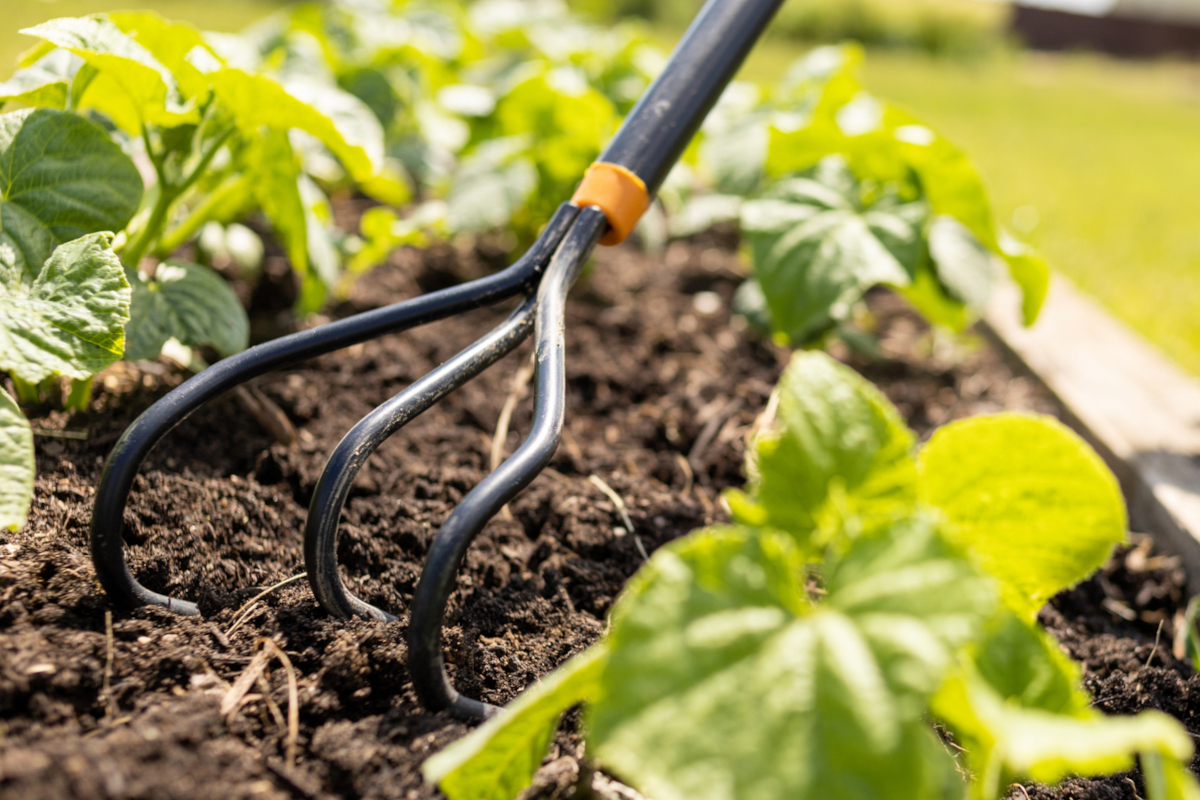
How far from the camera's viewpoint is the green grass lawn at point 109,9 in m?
2.58

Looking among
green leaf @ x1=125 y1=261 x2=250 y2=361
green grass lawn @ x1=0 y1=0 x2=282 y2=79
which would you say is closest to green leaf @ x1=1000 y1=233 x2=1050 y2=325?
green leaf @ x1=125 y1=261 x2=250 y2=361

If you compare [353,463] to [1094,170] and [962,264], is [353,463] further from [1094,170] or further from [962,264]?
[1094,170]

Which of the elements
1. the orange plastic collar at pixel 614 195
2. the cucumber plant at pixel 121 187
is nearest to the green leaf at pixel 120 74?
the cucumber plant at pixel 121 187

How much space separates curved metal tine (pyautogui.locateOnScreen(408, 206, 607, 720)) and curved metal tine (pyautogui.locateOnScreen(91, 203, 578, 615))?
0.13 meters

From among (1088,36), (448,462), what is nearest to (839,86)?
(448,462)

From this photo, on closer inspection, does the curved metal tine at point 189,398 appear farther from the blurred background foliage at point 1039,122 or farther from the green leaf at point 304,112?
the blurred background foliage at point 1039,122

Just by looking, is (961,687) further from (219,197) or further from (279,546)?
(219,197)

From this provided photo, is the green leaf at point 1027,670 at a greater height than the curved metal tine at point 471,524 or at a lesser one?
lesser

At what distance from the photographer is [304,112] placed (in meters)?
1.01

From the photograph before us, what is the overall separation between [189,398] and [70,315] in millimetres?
141

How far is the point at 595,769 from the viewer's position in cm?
70

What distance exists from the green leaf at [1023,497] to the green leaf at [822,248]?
620 mm

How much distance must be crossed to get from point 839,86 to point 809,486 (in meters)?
1.48

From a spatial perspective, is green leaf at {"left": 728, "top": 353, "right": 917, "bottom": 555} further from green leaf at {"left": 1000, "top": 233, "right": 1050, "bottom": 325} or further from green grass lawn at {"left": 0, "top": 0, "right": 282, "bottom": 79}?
green grass lawn at {"left": 0, "top": 0, "right": 282, "bottom": 79}
